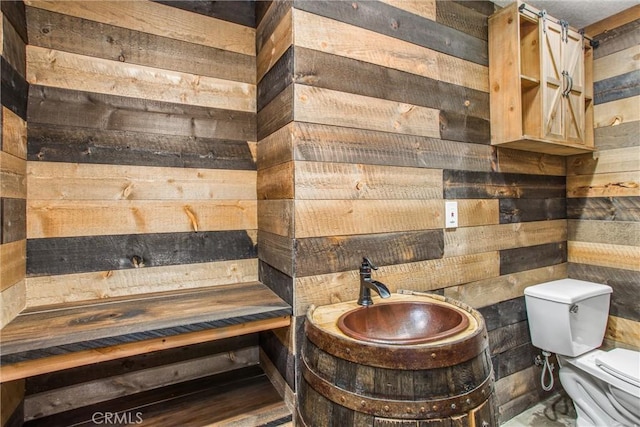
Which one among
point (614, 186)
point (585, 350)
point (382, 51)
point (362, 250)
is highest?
point (382, 51)

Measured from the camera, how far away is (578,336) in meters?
1.72

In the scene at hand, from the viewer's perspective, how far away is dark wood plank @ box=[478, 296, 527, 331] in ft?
5.66

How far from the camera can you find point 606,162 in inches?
78.5

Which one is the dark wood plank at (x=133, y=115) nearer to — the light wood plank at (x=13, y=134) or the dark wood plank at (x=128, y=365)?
the light wood plank at (x=13, y=134)

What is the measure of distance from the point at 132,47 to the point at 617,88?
2641 mm

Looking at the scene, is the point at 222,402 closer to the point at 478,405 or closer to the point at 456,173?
the point at 478,405

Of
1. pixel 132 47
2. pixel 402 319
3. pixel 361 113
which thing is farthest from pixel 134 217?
pixel 402 319

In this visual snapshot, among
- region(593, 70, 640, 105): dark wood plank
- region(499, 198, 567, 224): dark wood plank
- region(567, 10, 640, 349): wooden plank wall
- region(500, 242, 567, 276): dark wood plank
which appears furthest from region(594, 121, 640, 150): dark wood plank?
region(500, 242, 567, 276): dark wood plank

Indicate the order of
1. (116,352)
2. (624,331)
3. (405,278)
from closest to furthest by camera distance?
(116,352)
(405,278)
(624,331)

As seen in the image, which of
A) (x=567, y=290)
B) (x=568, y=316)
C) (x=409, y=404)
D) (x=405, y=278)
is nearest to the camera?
(x=409, y=404)

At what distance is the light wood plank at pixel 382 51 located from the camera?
4.07 ft

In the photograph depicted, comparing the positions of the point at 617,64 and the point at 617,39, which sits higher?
the point at 617,39

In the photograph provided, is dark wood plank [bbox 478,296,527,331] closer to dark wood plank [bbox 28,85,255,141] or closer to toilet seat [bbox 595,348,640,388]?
toilet seat [bbox 595,348,640,388]

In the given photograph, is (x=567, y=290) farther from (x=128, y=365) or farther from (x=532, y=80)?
(x=128, y=365)
